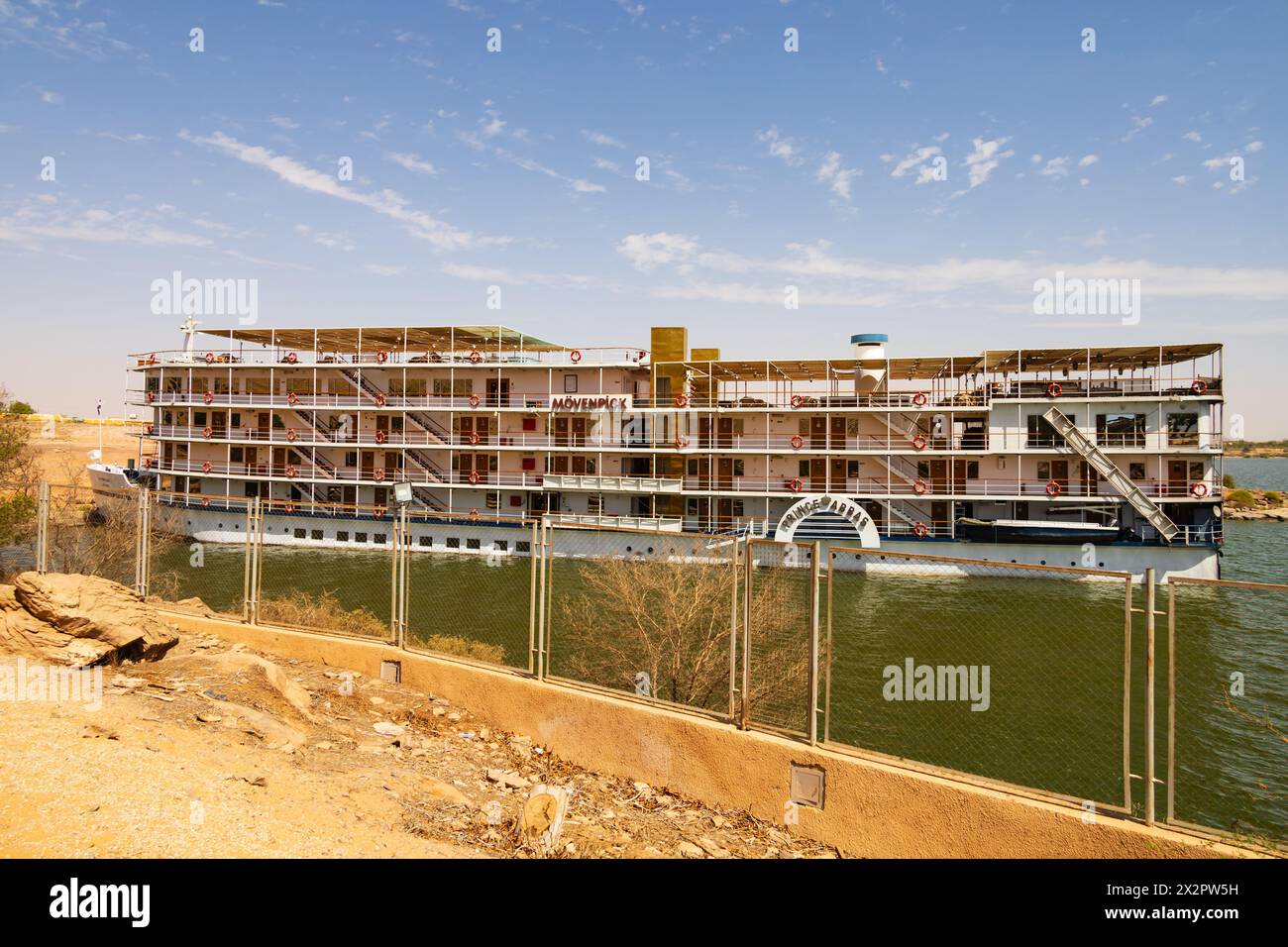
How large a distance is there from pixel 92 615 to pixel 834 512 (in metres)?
28.5

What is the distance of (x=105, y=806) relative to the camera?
5.53 meters

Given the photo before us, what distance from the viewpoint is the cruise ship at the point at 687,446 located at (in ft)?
107

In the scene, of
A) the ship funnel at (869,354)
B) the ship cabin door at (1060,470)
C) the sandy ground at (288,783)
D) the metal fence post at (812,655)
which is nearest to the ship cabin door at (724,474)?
the ship funnel at (869,354)

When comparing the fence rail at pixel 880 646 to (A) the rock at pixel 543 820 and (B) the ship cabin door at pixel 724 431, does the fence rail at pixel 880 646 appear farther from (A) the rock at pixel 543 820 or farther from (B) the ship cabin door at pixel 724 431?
(B) the ship cabin door at pixel 724 431

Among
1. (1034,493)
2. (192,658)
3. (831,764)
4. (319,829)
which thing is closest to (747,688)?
(831,764)

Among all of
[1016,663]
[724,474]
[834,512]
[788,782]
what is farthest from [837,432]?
[788,782]

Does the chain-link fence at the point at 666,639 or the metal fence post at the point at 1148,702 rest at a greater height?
the metal fence post at the point at 1148,702

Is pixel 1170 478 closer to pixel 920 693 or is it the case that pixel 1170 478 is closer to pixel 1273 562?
pixel 1273 562

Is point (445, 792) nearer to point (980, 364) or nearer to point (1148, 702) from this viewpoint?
point (1148, 702)

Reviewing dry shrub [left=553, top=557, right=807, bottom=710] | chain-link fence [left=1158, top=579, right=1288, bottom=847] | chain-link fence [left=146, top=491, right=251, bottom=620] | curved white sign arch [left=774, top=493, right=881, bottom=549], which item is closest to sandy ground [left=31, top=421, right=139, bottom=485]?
chain-link fence [left=146, top=491, right=251, bottom=620]

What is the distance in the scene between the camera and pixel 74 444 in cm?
8681

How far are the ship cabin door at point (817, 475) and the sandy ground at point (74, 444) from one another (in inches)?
2194

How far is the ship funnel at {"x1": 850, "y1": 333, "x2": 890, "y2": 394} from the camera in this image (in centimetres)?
3609

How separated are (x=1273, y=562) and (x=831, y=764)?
1737 inches
